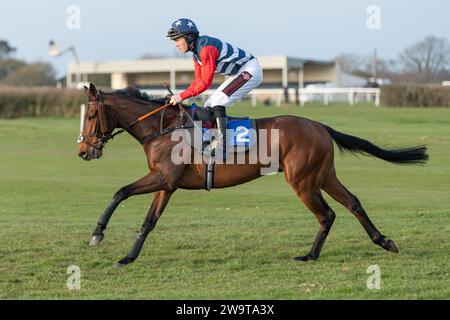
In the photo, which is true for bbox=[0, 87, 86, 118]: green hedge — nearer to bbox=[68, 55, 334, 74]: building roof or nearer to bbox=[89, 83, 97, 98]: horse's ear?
bbox=[68, 55, 334, 74]: building roof

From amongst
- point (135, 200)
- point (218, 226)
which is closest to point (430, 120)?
point (135, 200)

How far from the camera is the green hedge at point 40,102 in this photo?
4141cm

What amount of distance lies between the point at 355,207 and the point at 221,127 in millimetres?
1855

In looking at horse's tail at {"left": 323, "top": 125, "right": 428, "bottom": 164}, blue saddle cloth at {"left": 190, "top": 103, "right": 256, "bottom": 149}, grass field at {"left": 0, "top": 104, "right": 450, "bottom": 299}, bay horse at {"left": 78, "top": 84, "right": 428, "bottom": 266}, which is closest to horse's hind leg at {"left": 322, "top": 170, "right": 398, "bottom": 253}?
bay horse at {"left": 78, "top": 84, "right": 428, "bottom": 266}

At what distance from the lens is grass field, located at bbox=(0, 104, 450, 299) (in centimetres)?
765

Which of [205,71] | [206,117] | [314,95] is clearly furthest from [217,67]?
[314,95]

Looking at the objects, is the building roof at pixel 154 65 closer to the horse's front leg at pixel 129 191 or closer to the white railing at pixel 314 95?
the white railing at pixel 314 95

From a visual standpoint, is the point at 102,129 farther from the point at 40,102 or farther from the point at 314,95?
the point at 314,95

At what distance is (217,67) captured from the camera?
9414 millimetres

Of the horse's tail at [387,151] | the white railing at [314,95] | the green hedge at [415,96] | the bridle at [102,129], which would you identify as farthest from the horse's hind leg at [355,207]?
the white railing at [314,95]

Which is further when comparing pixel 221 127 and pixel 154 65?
pixel 154 65

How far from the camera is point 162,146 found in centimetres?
918
